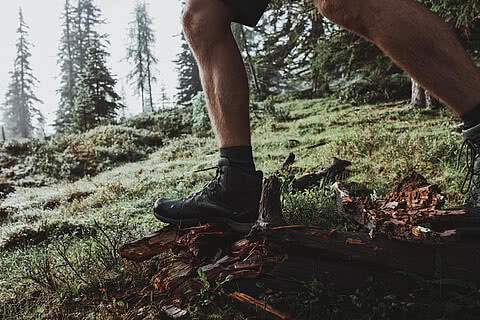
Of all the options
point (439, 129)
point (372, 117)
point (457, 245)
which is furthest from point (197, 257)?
point (372, 117)

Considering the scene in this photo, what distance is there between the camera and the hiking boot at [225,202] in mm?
2109

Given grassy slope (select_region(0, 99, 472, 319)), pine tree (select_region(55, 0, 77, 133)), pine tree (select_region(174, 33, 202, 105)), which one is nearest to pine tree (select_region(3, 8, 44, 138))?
pine tree (select_region(55, 0, 77, 133))

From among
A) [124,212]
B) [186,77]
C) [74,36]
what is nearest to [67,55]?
[74,36]

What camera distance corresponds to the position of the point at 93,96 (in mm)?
22000

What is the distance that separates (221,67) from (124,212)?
2841 millimetres

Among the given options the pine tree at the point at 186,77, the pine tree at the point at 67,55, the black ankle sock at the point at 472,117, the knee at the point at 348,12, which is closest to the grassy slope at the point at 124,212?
the black ankle sock at the point at 472,117

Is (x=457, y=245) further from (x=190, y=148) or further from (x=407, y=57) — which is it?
(x=190, y=148)

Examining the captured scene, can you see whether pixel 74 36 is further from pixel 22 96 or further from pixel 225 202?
pixel 225 202

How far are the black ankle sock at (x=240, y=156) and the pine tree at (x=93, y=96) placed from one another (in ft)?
65.6

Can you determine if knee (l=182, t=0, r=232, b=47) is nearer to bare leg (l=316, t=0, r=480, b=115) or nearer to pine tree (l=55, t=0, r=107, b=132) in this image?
bare leg (l=316, t=0, r=480, b=115)

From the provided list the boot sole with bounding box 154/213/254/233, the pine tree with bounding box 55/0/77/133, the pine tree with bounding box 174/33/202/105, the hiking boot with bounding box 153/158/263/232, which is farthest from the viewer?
the pine tree with bounding box 55/0/77/133

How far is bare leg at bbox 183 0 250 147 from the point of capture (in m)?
2.18

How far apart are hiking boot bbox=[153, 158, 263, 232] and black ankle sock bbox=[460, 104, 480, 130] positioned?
3.69ft

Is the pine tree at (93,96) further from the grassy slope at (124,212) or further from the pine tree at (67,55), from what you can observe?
the pine tree at (67,55)
